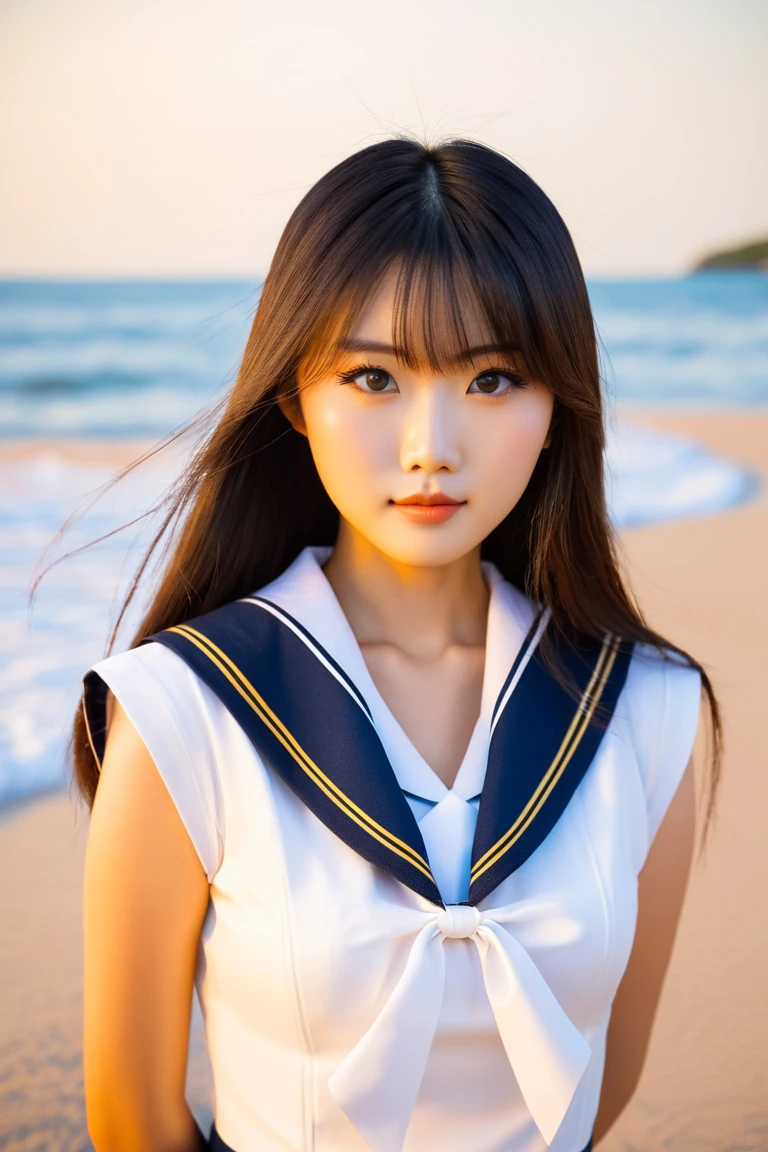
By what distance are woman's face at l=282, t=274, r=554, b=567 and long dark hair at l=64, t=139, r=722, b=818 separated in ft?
0.07

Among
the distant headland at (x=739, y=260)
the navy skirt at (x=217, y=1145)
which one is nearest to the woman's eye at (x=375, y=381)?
the navy skirt at (x=217, y=1145)

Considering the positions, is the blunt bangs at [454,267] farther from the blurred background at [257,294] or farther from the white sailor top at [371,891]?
the blurred background at [257,294]

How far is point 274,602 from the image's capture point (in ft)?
4.58

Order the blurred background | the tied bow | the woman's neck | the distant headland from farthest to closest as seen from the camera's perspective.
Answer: the distant headland < the blurred background < the woman's neck < the tied bow

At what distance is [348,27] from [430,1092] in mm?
5224

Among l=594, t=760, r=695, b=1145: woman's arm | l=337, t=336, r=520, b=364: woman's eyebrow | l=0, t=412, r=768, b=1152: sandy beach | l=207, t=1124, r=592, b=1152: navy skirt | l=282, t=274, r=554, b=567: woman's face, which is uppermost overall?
l=337, t=336, r=520, b=364: woman's eyebrow

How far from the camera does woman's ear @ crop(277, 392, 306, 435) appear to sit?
1.37 meters

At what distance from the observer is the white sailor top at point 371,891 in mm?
1206

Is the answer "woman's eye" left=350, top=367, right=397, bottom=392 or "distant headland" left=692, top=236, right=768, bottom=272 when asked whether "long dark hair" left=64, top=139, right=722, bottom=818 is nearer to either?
"woman's eye" left=350, top=367, right=397, bottom=392

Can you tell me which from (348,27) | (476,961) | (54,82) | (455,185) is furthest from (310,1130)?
(54,82)

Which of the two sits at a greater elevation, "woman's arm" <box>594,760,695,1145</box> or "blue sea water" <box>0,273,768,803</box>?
"blue sea water" <box>0,273,768,803</box>

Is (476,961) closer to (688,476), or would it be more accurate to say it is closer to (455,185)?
(455,185)

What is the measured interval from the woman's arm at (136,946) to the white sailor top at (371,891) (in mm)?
26

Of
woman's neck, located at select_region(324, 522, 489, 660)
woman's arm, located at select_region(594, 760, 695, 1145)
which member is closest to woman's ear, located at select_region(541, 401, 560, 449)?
woman's neck, located at select_region(324, 522, 489, 660)
